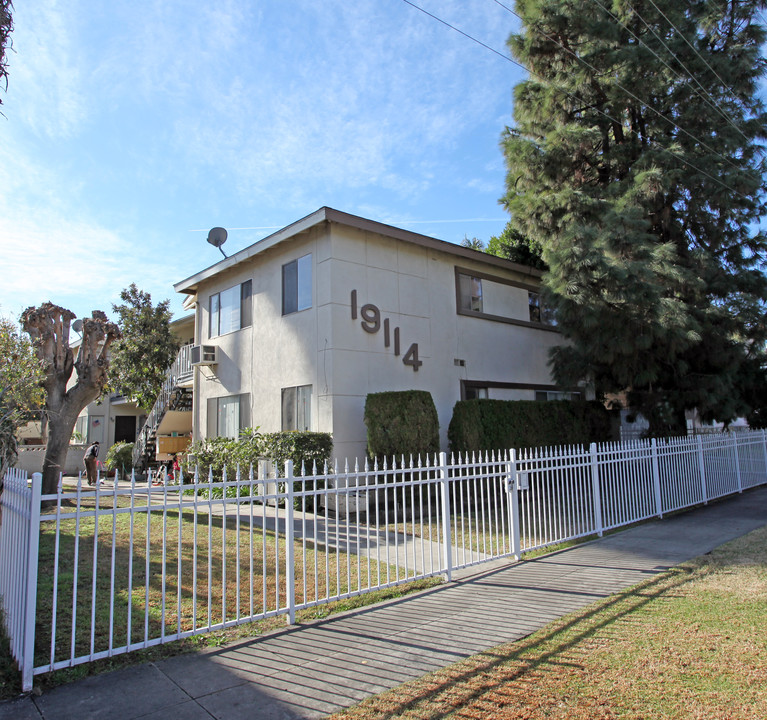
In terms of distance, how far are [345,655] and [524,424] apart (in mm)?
11022

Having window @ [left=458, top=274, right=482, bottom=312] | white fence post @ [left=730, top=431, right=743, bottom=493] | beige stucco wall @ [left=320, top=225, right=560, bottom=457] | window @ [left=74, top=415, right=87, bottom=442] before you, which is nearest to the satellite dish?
beige stucco wall @ [left=320, top=225, right=560, bottom=457]

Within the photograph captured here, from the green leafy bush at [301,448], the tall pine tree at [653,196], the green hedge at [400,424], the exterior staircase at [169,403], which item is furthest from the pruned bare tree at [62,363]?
the tall pine tree at [653,196]

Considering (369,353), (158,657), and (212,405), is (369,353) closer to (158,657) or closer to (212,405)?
(212,405)

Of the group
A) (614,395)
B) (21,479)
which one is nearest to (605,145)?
(614,395)

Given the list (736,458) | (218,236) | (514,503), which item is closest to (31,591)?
(514,503)

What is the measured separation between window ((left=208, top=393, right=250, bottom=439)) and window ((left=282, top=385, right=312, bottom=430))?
1.84 m

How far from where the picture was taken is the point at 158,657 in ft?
15.0

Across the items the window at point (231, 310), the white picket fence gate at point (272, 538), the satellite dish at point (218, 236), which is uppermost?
the satellite dish at point (218, 236)

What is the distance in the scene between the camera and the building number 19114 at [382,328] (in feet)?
44.9

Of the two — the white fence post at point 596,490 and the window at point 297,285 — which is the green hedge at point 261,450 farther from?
the white fence post at point 596,490

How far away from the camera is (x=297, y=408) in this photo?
1398 cm

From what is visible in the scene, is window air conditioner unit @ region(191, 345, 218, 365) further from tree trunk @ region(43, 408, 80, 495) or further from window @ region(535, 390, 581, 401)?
window @ region(535, 390, 581, 401)

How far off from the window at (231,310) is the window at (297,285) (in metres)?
1.74

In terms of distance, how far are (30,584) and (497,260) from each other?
48.8ft
